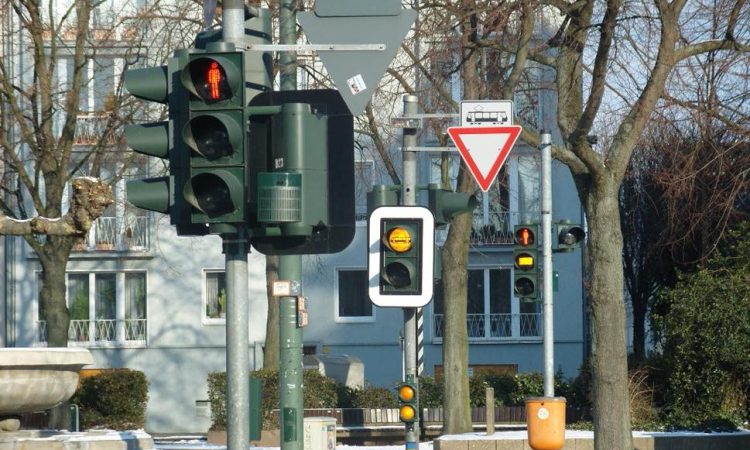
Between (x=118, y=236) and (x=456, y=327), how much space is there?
21248 mm

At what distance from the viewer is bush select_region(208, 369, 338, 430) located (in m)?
27.6

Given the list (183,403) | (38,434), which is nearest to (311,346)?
(183,403)

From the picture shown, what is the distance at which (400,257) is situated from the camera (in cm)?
1148

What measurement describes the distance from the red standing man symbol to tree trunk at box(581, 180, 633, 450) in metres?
11.3

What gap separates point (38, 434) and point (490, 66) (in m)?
12.6

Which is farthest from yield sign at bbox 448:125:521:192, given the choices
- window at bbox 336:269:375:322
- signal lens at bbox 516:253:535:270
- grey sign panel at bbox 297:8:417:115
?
window at bbox 336:269:375:322

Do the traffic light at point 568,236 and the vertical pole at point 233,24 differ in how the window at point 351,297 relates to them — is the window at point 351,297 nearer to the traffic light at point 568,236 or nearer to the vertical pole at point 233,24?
the traffic light at point 568,236

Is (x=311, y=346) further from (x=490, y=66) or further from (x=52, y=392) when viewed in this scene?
(x=52, y=392)

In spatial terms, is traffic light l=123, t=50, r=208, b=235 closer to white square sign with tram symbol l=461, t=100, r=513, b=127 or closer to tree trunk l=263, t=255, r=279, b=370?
white square sign with tram symbol l=461, t=100, r=513, b=127

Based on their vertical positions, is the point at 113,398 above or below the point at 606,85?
below

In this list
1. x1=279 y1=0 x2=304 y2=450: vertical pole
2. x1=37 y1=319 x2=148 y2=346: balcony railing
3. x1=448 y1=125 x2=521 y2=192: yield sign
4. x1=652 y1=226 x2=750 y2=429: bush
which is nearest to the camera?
x1=279 y1=0 x2=304 y2=450: vertical pole

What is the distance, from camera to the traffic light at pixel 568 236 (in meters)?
18.8

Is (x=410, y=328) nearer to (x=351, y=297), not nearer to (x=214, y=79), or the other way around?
(x=214, y=79)

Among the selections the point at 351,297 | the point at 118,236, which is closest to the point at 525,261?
the point at 351,297
